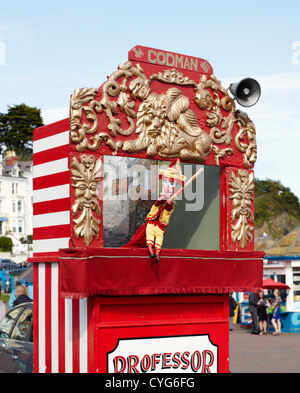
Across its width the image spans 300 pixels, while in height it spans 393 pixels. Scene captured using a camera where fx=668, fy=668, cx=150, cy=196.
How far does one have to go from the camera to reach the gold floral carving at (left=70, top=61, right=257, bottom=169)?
5340 millimetres

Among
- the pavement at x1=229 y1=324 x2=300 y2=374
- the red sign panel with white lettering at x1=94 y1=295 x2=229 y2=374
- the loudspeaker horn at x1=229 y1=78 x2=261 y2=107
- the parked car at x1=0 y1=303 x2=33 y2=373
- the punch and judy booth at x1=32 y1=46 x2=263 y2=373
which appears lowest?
the pavement at x1=229 y1=324 x2=300 y2=374

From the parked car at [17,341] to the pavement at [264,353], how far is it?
219 inches

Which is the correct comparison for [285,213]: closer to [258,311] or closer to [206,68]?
[258,311]

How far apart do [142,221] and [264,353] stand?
9.71 meters

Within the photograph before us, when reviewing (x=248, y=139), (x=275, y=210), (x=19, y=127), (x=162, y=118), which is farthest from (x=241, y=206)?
(x=19, y=127)

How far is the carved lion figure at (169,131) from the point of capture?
559cm

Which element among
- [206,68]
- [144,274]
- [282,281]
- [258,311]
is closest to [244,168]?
Result: [206,68]

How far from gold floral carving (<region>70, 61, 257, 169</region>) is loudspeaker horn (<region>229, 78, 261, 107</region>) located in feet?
0.28

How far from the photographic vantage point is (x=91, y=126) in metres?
5.34

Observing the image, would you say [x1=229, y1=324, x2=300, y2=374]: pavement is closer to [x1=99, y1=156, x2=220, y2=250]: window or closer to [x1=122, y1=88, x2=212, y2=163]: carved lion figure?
[x1=99, y1=156, x2=220, y2=250]: window

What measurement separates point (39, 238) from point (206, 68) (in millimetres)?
2145

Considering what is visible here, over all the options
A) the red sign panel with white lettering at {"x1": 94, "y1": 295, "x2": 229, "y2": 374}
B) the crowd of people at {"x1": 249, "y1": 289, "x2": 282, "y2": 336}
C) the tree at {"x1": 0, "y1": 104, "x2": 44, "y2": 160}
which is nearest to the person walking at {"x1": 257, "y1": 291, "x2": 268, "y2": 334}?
the crowd of people at {"x1": 249, "y1": 289, "x2": 282, "y2": 336}

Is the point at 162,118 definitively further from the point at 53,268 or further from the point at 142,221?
the point at 53,268

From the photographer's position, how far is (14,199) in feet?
245
